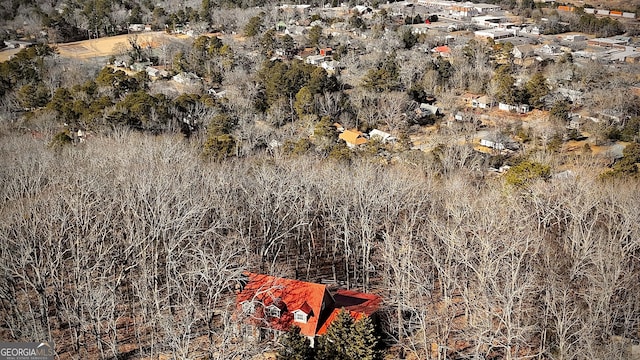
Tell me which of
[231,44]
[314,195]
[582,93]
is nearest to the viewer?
[314,195]

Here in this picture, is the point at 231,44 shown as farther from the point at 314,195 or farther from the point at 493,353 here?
the point at 493,353

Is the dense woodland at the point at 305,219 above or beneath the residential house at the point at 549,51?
beneath

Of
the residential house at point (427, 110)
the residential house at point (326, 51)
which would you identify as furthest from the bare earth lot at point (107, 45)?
the residential house at point (427, 110)

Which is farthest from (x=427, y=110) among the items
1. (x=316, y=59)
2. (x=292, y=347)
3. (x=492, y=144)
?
(x=292, y=347)

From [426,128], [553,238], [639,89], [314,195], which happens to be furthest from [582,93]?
[314,195]

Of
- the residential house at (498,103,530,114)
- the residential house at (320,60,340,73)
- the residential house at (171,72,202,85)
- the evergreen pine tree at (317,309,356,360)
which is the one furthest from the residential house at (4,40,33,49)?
the evergreen pine tree at (317,309,356,360)

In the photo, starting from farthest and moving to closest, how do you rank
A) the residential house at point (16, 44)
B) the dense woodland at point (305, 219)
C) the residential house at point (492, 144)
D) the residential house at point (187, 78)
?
the residential house at point (16, 44) < the residential house at point (187, 78) < the residential house at point (492, 144) < the dense woodland at point (305, 219)

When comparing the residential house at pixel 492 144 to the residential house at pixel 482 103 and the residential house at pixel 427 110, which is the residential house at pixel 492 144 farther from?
the residential house at pixel 482 103

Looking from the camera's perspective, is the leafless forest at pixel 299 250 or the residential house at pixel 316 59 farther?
the residential house at pixel 316 59
